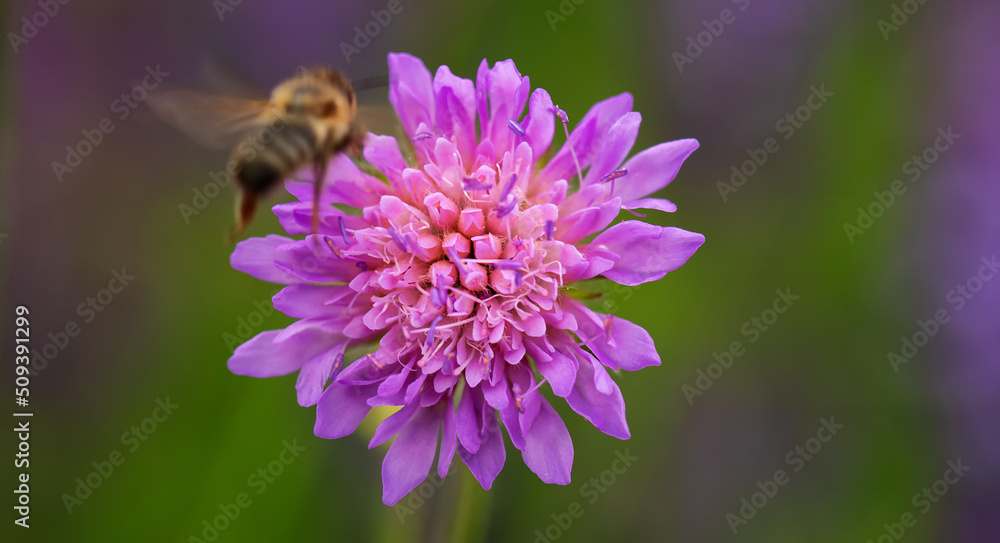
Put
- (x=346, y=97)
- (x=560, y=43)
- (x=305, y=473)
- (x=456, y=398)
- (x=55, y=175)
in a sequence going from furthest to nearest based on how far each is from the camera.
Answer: (x=55, y=175) → (x=560, y=43) → (x=305, y=473) → (x=456, y=398) → (x=346, y=97)

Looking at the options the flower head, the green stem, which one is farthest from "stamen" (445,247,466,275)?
the green stem

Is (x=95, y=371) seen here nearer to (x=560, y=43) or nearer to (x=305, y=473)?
(x=305, y=473)

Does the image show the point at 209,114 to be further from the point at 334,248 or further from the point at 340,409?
the point at 340,409

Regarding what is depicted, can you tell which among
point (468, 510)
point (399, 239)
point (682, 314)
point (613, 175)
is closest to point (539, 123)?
point (613, 175)

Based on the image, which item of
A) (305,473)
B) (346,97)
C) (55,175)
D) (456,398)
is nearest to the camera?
(346,97)

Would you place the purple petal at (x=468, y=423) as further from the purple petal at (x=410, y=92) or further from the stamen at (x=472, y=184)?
the purple petal at (x=410, y=92)

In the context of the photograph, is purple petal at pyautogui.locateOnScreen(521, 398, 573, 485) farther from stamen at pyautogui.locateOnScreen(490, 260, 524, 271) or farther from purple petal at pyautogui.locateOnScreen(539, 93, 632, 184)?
purple petal at pyautogui.locateOnScreen(539, 93, 632, 184)

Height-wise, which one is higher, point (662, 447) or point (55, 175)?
point (662, 447)

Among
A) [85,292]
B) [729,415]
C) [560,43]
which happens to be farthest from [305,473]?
[560,43]
